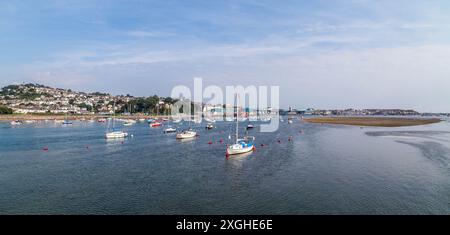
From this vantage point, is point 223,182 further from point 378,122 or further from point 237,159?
point 378,122

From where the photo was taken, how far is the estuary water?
19.6 metres

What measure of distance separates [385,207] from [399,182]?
24.5 ft

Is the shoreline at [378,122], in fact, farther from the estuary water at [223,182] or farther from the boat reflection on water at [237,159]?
the boat reflection on water at [237,159]

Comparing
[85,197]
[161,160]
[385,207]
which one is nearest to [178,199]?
[85,197]

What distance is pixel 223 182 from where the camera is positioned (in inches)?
1009

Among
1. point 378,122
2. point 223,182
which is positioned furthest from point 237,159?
point 378,122

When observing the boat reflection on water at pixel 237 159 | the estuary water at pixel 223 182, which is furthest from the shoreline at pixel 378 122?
the boat reflection on water at pixel 237 159

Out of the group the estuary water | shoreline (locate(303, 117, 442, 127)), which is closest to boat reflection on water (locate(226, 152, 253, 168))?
the estuary water

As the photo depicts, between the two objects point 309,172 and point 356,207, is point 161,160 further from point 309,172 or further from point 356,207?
point 356,207

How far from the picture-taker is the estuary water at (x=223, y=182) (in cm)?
1962

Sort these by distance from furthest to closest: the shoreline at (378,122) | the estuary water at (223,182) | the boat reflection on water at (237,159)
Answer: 1. the shoreline at (378,122)
2. the boat reflection on water at (237,159)
3. the estuary water at (223,182)

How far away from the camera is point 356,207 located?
773 inches

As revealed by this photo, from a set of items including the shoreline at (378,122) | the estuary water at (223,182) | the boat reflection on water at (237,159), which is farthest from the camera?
the shoreline at (378,122)

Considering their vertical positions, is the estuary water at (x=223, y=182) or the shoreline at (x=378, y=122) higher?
the shoreline at (x=378, y=122)
